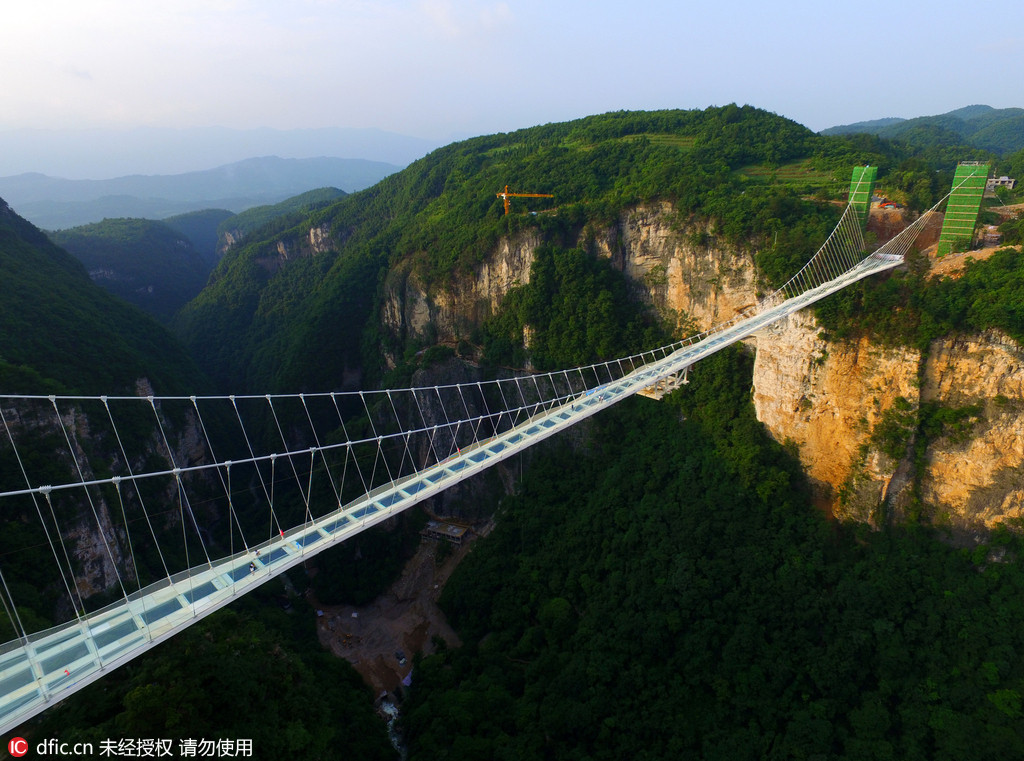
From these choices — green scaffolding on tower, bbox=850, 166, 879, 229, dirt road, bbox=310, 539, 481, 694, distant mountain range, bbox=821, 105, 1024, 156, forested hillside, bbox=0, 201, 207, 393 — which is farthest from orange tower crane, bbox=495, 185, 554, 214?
distant mountain range, bbox=821, 105, 1024, 156

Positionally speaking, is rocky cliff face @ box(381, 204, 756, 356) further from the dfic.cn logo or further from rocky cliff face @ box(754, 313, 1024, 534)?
the dfic.cn logo

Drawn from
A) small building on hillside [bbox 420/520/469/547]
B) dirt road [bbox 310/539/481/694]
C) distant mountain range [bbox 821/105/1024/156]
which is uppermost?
distant mountain range [bbox 821/105/1024/156]

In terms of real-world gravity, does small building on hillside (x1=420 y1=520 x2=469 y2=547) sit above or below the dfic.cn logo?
below

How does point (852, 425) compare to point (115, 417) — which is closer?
Answer: point (852, 425)

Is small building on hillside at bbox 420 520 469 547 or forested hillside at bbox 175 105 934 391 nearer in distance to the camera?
forested hillside at bbox 175 105 934 391

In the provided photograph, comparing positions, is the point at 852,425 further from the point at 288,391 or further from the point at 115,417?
the point at 288,391

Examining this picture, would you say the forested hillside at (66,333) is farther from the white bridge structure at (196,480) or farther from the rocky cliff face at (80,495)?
the white bridge structure at (196,480)

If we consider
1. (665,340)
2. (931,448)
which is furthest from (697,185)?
(931,448)
